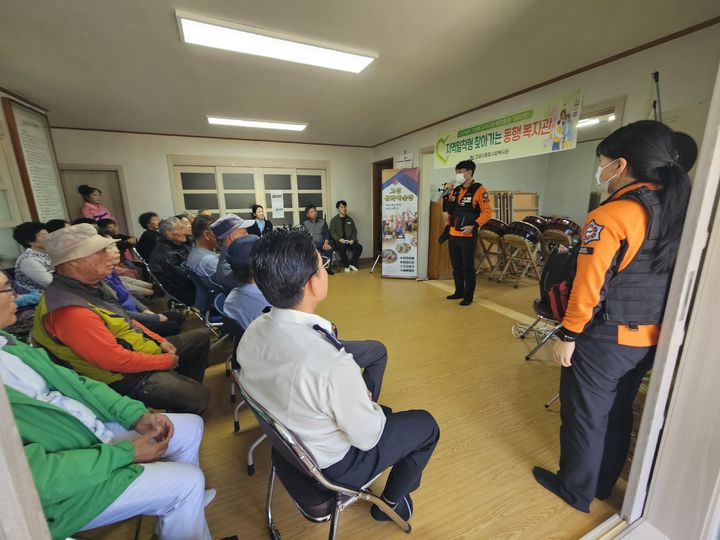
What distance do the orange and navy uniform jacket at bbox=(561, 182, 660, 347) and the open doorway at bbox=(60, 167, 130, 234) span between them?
6.17m

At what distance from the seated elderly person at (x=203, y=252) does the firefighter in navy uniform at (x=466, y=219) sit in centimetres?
269

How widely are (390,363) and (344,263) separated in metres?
3.73

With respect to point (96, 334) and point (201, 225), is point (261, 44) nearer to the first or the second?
point (201, 225)

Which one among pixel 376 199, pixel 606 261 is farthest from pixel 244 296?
pixel 376 199

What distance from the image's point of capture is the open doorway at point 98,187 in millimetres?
4652

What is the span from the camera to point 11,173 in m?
3.10

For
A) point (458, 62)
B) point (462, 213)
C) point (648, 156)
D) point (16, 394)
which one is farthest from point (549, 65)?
point (16, 394)

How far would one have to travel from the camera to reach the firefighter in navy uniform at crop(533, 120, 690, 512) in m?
0.96

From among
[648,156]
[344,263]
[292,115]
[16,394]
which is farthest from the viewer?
A: [344,263]

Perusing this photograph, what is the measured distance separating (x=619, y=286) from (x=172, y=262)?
311 centimetres

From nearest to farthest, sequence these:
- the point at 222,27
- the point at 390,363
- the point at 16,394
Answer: the point at 16,394
the point at 222,27
the point at 390,363

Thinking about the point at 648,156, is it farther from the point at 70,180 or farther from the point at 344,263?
the point at 70,180

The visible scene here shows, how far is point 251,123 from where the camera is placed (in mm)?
4387

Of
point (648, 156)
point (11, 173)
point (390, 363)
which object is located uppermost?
point (11, 173)
